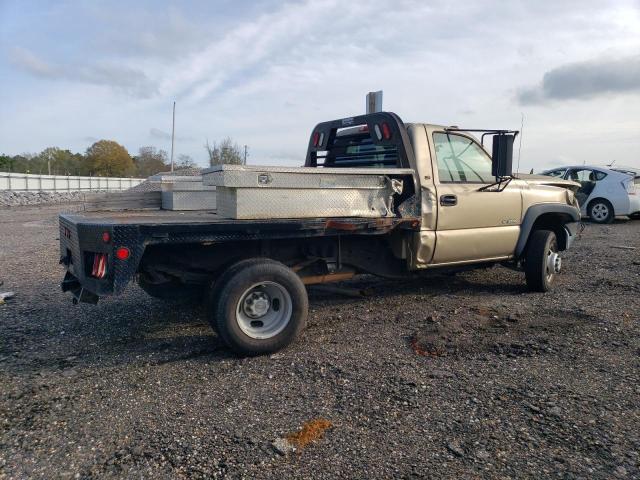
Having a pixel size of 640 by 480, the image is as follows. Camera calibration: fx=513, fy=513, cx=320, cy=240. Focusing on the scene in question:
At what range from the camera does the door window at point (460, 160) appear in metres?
5.77

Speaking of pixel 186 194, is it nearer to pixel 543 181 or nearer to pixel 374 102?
pixel 374 102

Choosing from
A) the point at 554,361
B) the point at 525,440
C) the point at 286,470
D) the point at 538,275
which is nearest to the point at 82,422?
the point at 286,470

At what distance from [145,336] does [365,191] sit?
8.46 ft

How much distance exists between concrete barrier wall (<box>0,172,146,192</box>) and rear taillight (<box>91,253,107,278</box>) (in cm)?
2737

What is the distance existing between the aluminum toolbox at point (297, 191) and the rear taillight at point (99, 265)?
1076 mm

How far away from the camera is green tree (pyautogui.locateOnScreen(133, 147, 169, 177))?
6469 cm

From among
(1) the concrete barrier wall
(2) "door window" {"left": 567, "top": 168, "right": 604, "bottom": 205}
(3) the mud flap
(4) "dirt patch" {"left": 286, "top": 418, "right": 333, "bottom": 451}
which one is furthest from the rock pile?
(4) "dirt patch" {"left": 286, "top": 418, "right": 333, "bottom": 451}

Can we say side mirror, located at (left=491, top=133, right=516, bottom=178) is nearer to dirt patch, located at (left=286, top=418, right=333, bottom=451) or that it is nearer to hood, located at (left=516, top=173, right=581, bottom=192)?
hood, located at (left=516, top=173, right=581, bottom=192)

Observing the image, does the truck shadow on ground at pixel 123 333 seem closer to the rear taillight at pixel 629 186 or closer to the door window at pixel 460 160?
the door window at pixel 460 160

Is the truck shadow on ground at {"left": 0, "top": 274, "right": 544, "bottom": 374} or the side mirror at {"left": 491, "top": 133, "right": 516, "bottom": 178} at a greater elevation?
the side mirror at {"left": 491, "top": 133, "right": 516, "bottom": 178}

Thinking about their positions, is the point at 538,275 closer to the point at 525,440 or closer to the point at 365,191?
the point at 365,191

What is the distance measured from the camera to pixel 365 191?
4957 millimetres

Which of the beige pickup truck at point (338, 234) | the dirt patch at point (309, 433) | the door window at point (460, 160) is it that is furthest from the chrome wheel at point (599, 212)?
the dirt patch at point (309, 433)

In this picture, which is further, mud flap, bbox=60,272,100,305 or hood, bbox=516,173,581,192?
hood, bbox=516,173,581,192
